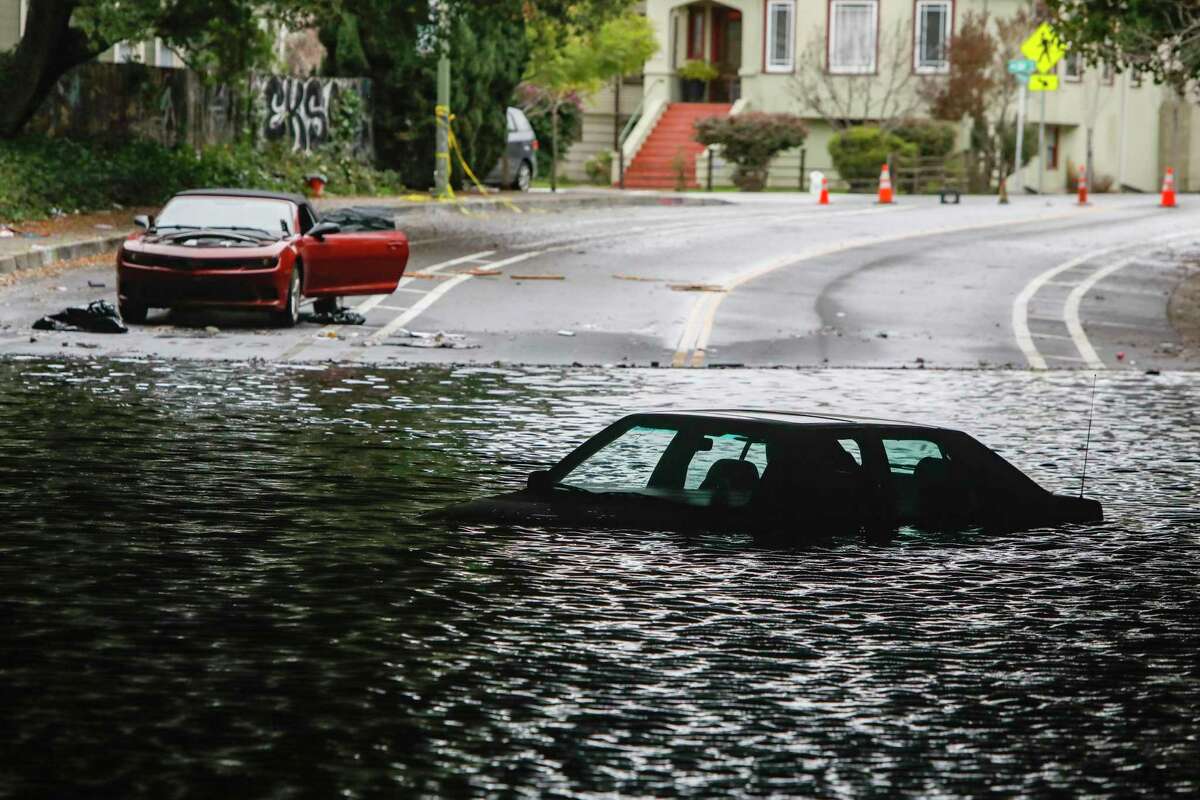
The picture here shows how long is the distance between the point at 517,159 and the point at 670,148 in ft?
43.8

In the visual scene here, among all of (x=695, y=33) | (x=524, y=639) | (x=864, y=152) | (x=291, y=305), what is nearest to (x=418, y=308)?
(x=291, y=305)

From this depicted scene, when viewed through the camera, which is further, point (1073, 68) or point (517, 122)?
point (1073, 68)

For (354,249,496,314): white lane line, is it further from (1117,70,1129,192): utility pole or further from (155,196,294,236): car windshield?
(1117,70,1129,192): utility pole

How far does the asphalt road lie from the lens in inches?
877

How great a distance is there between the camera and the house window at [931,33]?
65.1m

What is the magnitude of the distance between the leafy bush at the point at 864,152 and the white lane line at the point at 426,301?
1159 inches

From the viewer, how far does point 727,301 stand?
2698 centimetres

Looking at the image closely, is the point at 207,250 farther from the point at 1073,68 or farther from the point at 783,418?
the point at 1073,68

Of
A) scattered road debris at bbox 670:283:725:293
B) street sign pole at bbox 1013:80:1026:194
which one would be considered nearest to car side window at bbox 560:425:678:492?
scattered road debris at bbox 670:283:725:293

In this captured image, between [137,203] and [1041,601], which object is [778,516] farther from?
[137,203]

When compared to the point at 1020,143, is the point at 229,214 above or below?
below

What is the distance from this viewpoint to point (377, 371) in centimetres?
2025

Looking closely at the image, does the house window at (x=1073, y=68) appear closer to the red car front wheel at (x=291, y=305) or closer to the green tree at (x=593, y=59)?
the green tree at (x=593, y=59)

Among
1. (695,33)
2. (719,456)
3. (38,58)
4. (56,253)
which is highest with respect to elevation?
(695,33)
